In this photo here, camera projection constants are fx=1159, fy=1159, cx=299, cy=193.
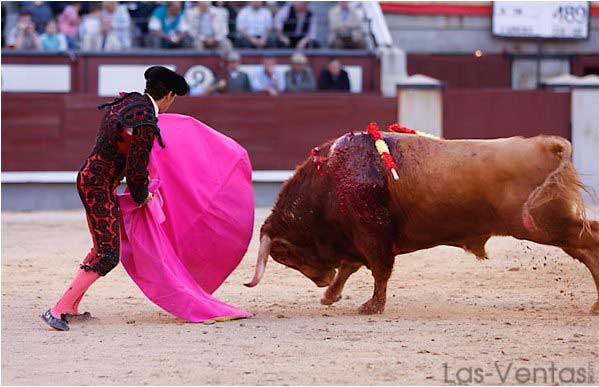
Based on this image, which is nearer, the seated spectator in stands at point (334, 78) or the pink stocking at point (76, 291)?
the pink stocking at point (76, 291)

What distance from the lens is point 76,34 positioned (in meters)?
11.9

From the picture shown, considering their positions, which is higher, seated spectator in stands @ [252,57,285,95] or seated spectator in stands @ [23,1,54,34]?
seated spectator in stands @ [23,1,54,34]

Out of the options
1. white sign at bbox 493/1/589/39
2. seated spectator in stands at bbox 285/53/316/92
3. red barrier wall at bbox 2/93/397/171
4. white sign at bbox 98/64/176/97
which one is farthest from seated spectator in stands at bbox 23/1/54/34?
white sign at bbox 493/1/589/39

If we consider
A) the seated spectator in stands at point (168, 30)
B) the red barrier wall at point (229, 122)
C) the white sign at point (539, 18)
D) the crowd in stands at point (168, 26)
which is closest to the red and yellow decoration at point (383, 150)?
the red barrier wall at point (229, 122)

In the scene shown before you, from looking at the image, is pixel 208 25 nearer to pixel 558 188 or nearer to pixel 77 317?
pixel 77 317

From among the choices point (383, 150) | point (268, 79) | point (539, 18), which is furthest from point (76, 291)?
point (539, 18)

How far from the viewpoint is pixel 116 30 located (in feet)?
38.8

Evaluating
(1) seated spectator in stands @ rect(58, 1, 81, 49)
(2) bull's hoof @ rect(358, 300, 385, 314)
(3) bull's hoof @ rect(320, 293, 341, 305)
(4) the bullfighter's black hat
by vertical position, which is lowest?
(3) bull's hoof @ rect(320, 293, 341, 305)

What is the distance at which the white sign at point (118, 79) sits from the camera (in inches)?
459

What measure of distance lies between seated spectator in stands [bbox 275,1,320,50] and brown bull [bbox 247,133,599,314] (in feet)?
21.0

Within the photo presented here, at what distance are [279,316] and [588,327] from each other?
1384 millimetres

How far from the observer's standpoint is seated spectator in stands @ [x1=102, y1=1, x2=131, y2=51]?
462 inches

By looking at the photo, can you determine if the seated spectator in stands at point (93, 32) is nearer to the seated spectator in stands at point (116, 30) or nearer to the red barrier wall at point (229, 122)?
the seated spectator in stands at point (116, 30)

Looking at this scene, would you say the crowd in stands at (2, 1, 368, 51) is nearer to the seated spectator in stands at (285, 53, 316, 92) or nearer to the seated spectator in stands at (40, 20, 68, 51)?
the seated spectator in stands at (40, 20, 68, 51)
